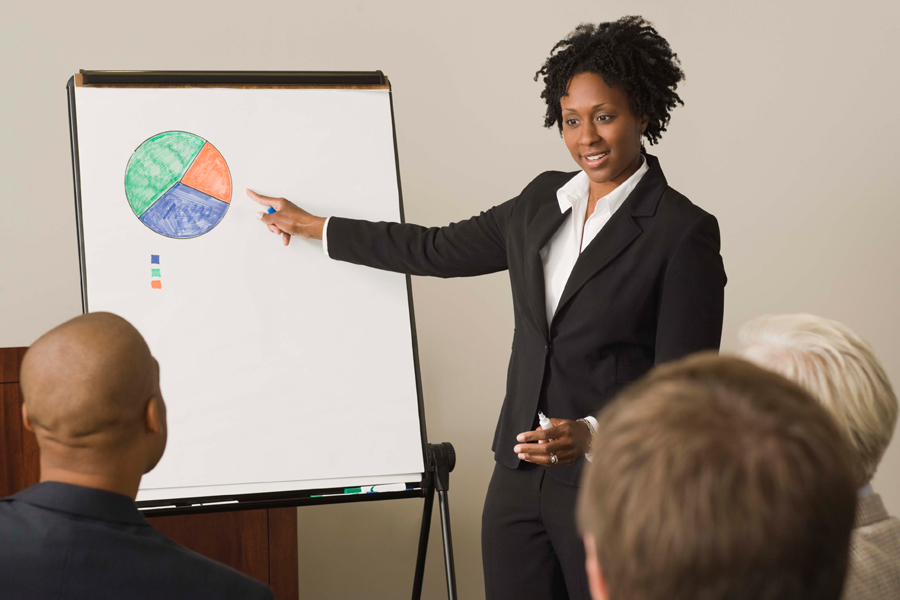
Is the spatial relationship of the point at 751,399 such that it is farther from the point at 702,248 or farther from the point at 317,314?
the point at 317,314

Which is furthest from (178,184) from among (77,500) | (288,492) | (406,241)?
(77,500)

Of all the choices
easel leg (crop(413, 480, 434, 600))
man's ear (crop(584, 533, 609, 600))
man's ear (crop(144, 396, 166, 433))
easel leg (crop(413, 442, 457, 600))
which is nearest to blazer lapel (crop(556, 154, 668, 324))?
easel leg (crop(413, 442, 457, 600))

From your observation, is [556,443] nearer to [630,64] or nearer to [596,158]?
[596,158]

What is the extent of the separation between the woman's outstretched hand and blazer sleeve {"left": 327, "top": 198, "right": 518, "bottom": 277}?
41mm

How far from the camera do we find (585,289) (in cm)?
153

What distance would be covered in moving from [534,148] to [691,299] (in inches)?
56.6

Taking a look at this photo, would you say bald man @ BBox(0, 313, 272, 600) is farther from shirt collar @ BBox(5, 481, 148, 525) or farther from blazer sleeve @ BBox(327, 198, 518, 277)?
blazer sleeve @ BBox(327, 198, 518, 277)

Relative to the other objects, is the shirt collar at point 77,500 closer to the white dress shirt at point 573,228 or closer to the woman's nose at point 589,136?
the white dress shirt at point 573,228

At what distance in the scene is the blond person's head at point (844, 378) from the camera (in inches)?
35.8

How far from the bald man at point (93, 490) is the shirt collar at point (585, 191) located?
90cm

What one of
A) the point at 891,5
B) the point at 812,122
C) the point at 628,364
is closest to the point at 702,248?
the point at 628,364

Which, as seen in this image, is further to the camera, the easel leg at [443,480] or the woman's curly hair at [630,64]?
the easel leg at [443,480]

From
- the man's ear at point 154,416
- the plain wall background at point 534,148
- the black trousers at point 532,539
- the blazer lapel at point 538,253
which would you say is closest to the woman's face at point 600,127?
the blazer lapel at point 538,253

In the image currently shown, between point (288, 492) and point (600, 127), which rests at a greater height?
point (600, 127)
